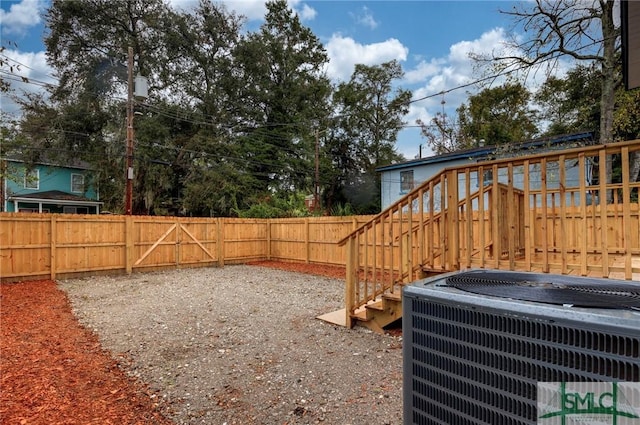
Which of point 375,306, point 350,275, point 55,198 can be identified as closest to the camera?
point 375,306

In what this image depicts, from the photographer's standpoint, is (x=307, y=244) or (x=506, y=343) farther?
(x=307, y=244)

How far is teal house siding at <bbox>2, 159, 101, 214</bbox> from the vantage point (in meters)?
18.5

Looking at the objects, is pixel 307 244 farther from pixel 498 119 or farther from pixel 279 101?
pixel 498 119

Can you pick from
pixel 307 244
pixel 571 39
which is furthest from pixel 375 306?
pixel 571 39

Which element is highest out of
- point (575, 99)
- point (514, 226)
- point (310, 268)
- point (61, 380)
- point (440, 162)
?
point (575, 99)

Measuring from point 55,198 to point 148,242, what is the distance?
13.5 m

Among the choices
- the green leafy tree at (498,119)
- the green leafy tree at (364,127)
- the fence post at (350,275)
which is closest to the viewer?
the fence post at (350,275)

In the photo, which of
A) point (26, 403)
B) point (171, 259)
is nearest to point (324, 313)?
point (26, 403)

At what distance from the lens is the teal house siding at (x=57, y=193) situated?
1847 centimetres

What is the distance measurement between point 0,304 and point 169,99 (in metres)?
14.6

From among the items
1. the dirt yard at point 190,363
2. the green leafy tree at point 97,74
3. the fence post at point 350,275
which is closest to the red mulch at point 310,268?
the dirt yard at point 190,363

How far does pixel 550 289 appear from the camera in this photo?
135 centimetres

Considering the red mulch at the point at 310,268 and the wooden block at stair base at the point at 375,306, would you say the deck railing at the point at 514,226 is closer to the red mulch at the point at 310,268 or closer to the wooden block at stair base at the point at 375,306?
the wooden block at stair base at the point at 375,306

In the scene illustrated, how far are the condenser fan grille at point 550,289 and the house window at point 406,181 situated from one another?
14829mm
